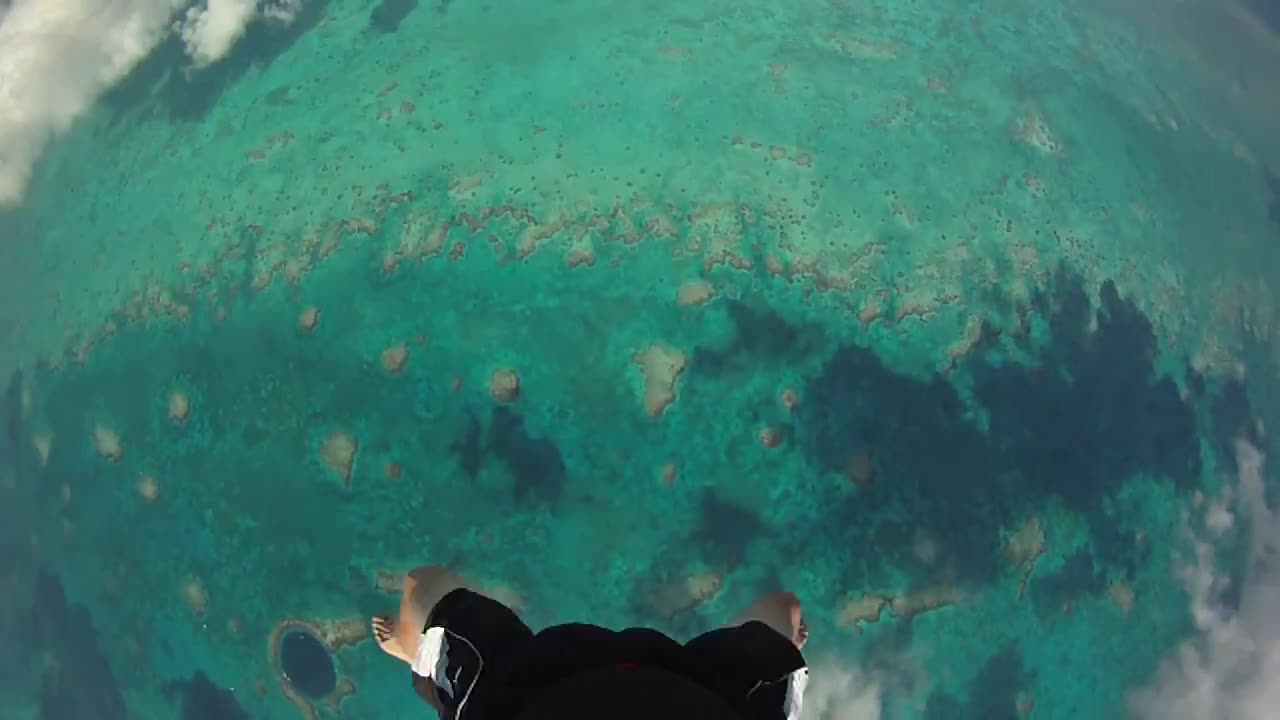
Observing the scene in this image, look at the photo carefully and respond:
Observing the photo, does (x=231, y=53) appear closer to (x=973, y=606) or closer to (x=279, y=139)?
(x=279, y=139)

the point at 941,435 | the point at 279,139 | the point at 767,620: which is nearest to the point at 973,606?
the point at 941,435

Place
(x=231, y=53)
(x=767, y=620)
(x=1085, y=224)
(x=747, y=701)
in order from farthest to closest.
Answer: (x=231, y=53) < (x=1085, y=224) < (x=767, y=620) < (x=747, y=701)

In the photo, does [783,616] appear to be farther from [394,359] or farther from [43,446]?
[43,446]

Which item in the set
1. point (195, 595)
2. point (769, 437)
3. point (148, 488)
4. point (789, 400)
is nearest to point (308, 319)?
point (148, 488)

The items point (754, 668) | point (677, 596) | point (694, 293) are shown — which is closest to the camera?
point (754, 668)

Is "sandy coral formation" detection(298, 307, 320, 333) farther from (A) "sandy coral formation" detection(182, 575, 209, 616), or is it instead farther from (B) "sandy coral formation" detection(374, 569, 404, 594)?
(A) "sandy coral formation" detection(182, 575, 209, 616)

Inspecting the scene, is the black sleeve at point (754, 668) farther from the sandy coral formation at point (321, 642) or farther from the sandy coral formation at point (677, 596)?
the sandy coral formation at point (321, 642)
